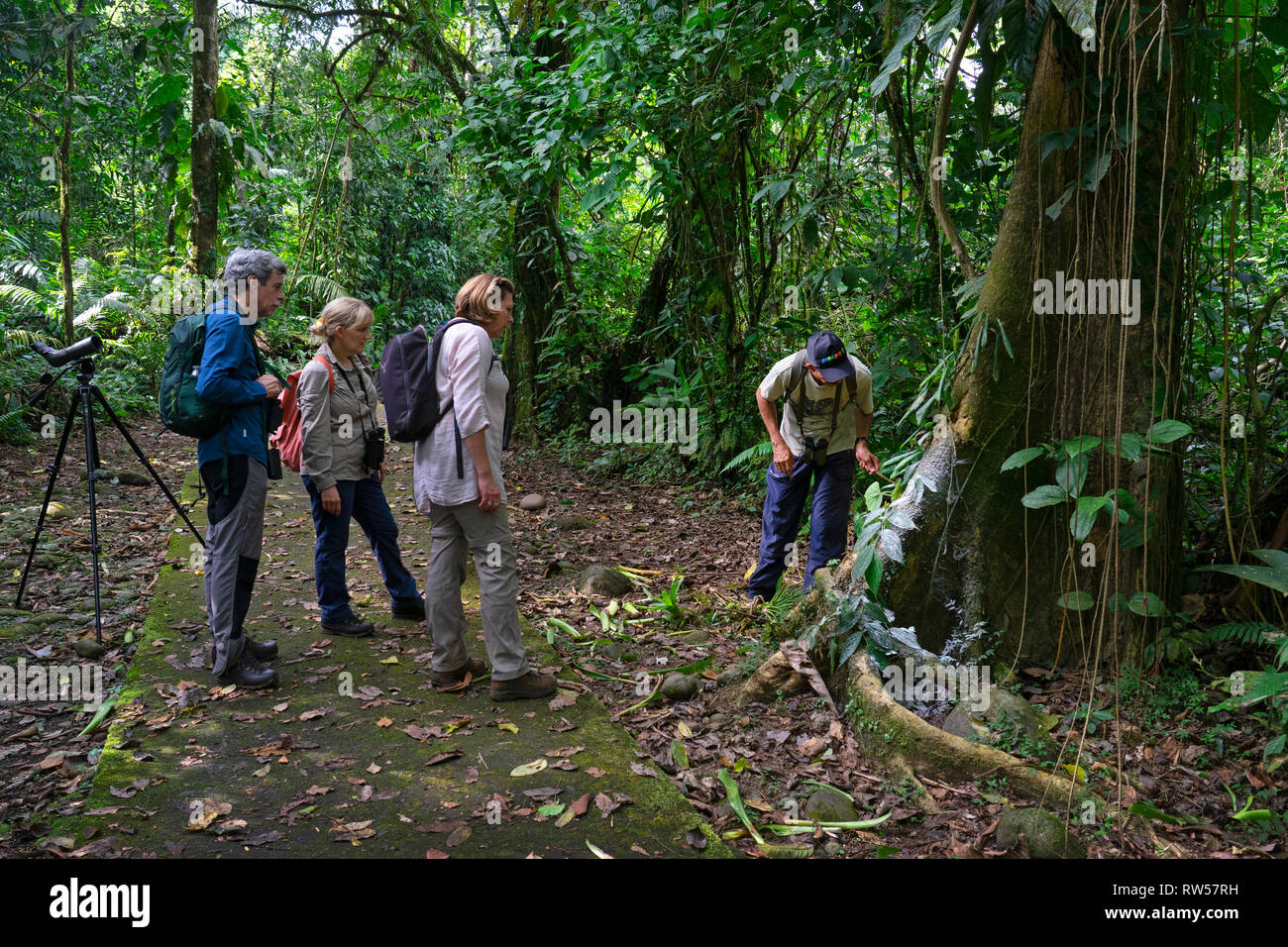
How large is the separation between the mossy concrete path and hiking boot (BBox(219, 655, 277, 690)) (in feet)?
0.18

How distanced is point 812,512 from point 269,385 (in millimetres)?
3087

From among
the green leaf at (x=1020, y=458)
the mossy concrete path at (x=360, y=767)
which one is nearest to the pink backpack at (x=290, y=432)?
the mossy concrete path at (x=360, y=767)

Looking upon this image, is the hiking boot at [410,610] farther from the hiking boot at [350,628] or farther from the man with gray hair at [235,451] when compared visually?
the man with gray hair at [235,451]

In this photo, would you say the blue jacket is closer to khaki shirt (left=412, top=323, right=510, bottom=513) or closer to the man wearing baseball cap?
khaki shirt (left=412, top=323, right=510, bottom=513)

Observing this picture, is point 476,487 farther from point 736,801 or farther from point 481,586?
point 736,801

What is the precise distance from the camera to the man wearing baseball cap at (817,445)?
5.29 metres

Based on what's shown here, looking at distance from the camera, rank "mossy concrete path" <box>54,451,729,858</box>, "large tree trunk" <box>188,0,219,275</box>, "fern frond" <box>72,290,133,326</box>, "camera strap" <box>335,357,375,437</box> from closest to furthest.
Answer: "mossy concrete path" <box>54,451,729,858</box>
"camera strap" <box>335,357,375,437</box>
"large tree trunk" <box>188,0,219,275</box>
"fern frond" <box>72,290,133,326</box>

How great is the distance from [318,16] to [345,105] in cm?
152

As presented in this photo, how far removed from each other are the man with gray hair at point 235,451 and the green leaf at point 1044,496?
351 centimetres

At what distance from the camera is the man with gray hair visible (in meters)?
4.09

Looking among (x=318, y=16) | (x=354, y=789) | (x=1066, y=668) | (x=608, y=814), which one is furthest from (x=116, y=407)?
(x=1066, y=668)

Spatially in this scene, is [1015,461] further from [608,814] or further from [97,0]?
[97,0]

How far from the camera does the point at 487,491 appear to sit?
3990 mm

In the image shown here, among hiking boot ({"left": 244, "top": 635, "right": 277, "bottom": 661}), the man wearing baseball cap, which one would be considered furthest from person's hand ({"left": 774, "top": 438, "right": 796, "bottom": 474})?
hiking boot ({"left": 244, "top": 635, "right": 277, "bottom": 661})
